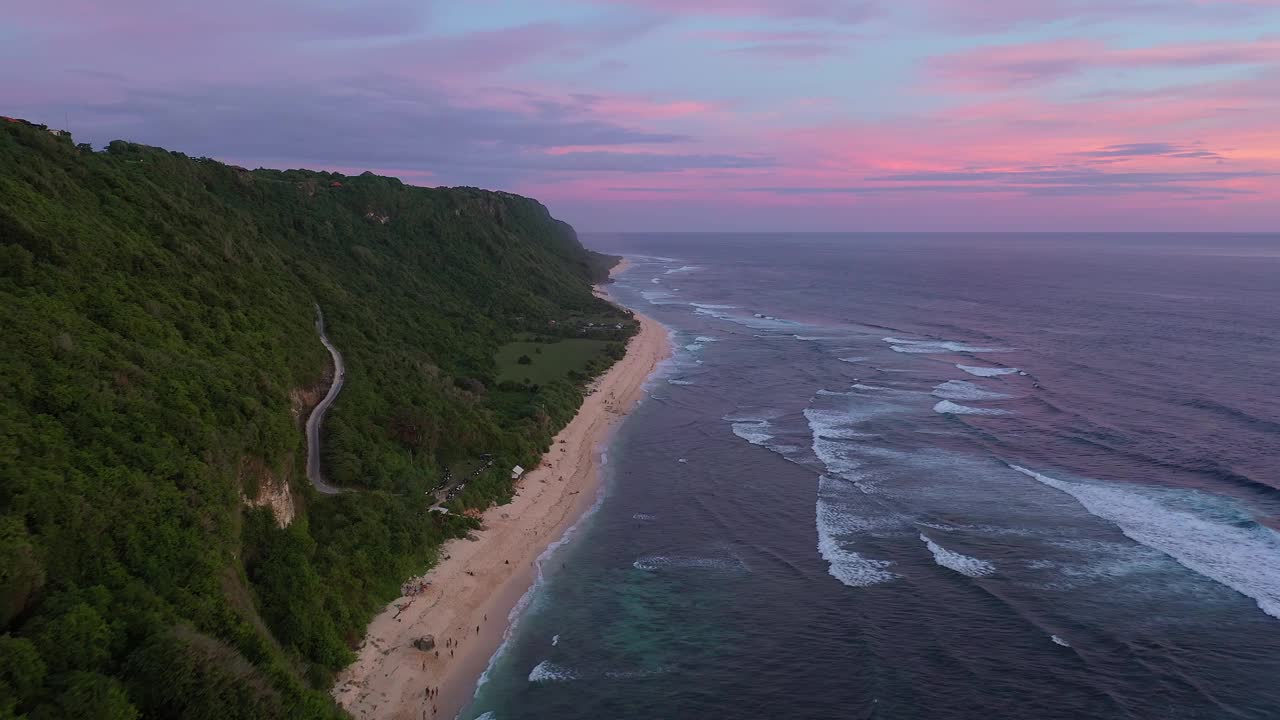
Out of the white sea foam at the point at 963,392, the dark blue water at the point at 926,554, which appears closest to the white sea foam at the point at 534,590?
the dark blue water at the point at 926,554

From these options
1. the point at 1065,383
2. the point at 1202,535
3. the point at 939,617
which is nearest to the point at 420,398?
the point at 939,617

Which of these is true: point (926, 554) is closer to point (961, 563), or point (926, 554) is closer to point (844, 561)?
point (961, 563)

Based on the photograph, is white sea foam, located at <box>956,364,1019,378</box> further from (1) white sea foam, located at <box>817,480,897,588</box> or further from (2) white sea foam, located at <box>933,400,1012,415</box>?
(1) white sea foam, located at <box>817,480,897,588</box>

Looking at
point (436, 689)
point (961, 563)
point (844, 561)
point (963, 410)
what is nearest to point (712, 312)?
point (963, 410)

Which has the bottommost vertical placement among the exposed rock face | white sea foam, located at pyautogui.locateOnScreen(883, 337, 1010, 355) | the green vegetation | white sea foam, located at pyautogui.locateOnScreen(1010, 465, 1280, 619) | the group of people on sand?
the group of people on sand

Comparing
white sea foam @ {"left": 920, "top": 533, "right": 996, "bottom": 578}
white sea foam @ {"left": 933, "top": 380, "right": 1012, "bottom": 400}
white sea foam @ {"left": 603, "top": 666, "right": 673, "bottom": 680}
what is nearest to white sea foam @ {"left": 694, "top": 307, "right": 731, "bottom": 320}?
white sea foam @ {"left": 933, "top": 380, "right": 1012, "bottom": 400}

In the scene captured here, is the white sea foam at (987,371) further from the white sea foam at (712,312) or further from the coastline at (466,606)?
the white sea foam at (712,312)
